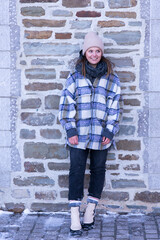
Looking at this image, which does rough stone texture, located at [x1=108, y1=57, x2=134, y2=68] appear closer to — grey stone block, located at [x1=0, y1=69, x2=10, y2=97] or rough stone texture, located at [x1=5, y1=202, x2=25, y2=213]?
grey stone block, located at [x1=0, y1=69, x2=10, y2=97]

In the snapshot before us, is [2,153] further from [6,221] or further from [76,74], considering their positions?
[76,74]

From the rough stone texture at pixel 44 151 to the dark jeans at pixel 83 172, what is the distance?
42 cm

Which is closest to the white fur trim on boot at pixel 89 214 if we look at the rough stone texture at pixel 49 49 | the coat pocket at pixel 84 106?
the coat pocket at pixel 84 106

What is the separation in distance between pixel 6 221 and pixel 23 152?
77 centimetres

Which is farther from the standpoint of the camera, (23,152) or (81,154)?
(23,152)

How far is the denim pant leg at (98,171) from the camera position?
12.5 feet

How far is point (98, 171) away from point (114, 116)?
60 centimetres

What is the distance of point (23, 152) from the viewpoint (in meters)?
4.17

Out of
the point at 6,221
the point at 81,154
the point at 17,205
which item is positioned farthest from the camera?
the point at 17,205

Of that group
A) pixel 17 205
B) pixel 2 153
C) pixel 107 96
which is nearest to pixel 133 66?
pixel 107 96

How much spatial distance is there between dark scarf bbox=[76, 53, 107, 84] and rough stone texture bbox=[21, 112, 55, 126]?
0.68 m

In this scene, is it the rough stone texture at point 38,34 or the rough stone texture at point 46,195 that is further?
the rough stone texture at point 46,195

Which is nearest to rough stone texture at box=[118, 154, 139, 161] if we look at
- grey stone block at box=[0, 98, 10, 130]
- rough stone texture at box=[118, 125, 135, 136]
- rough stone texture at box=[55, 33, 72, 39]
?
rough stone texture at box=[118, 125, 135, 136]

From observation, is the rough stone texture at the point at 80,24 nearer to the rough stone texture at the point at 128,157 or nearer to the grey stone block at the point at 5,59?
the grey stone block at the point at 5,59
